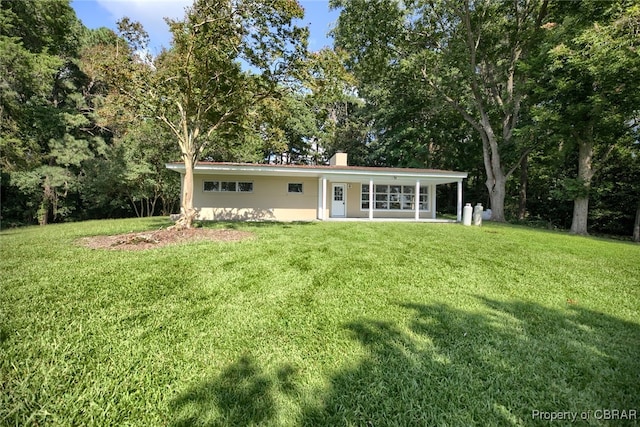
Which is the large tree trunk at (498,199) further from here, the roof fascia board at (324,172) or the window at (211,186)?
the window at (211,186)

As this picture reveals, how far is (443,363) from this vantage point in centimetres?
258

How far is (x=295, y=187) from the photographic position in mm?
14414

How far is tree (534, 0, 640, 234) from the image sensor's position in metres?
9.43

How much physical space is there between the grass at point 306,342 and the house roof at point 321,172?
7.38m

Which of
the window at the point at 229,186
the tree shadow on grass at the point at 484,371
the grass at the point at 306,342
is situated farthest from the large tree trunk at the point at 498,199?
the tree shadow on grass at the point at 484,371

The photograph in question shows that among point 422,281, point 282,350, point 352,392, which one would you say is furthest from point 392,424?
point 422,281

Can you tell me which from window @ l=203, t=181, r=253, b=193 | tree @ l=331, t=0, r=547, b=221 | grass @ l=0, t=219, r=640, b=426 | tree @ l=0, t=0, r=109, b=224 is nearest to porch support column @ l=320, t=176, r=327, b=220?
window @ l=203, t=181, r=253, b=193

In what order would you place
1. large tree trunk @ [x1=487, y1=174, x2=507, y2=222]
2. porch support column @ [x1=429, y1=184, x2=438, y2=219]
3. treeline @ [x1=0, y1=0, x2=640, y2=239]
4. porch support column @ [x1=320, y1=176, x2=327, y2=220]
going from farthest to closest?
porch support column @ [x1=429, y1=184, x2=438, y2=219] < large tree trunk @ [x1=487, y1=174, x2=507, y2=222] < porch support column @ [x1=320, y1=176, x2=327, y2=220] < treeline @ [x1=0, y1=0, x2=640, y2=239]

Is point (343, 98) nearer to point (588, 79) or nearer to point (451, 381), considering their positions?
point (451, 381)

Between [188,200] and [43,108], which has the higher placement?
[43,108]

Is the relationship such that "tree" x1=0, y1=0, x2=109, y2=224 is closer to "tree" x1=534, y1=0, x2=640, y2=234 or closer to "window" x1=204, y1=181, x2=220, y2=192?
"window" x1=204, y1=181, x2=220, y2=192

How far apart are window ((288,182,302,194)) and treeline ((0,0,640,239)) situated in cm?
255

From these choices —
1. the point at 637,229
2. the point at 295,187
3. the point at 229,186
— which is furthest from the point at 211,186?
the point at 637,229

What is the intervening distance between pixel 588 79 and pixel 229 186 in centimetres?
1536
